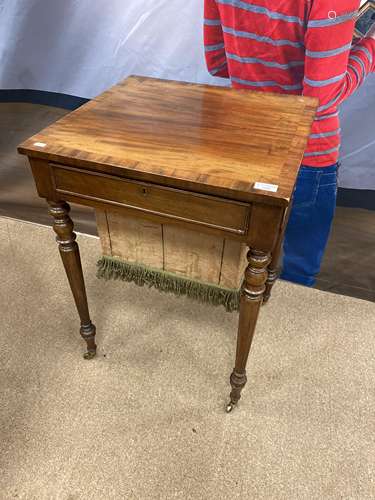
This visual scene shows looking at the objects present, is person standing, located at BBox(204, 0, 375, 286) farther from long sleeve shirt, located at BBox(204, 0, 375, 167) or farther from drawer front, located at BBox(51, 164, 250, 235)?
drawer front, located at BBox(51, 164, 250, 235)

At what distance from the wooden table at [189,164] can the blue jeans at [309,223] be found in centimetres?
34

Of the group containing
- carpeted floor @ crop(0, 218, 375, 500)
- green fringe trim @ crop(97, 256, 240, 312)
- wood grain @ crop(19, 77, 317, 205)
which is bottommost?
→ carpeted floor @ crop(0, 218, 375, 500)

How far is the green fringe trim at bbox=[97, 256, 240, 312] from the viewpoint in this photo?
4.41 ft

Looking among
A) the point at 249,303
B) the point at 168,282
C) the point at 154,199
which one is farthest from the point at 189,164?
the point at 168,282

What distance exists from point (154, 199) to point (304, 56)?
0.68 metres

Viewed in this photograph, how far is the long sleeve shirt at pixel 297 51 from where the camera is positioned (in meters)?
A: 1.01

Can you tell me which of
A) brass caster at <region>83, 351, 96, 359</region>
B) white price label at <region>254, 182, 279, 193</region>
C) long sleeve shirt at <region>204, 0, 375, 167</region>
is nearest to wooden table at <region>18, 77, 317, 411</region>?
white price label at <region>254, 182, 279, 193</region>

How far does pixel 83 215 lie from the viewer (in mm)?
1784

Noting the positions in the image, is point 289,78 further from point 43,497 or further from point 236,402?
point 43,497

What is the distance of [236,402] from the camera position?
1146mm

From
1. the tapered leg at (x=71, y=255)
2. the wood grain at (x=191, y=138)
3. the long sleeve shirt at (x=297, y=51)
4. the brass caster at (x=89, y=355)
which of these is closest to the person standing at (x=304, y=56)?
the long sleeve shirt at (x=297, y=51)

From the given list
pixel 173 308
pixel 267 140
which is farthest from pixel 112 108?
pixel 173 308

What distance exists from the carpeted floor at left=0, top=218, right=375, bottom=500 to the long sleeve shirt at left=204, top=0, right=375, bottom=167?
2.22ft

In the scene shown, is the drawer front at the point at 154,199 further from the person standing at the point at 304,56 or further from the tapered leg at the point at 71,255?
the person standing at the point at 304,56
